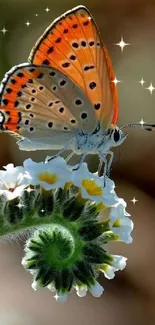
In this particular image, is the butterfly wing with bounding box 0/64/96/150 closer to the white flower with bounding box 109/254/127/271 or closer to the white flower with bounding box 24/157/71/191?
the white flower with bounding box 24/157/71/191

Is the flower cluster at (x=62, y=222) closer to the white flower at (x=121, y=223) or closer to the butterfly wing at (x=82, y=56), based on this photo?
the white flower at (x=121, y=223)

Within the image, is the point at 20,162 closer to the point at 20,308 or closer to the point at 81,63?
the point at 20,308

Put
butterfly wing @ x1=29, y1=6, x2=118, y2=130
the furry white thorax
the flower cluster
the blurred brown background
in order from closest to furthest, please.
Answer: the flower cluster < butterfly wing @ x1=29, y1=6, x2=118, y2=130 < the furry white thorax < the blurred brown background

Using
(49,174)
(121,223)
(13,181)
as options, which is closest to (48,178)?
(49,174)

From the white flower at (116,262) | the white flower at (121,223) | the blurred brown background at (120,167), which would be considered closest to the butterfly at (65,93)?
the white flower at (121,223)

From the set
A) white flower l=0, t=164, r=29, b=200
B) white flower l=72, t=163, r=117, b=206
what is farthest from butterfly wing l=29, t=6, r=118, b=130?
white flower l=0, t=164, r=29, b=200

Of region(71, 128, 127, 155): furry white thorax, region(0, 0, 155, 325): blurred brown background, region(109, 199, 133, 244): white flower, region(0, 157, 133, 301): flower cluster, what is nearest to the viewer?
region(0, 157, 133, 301): flower cluster
